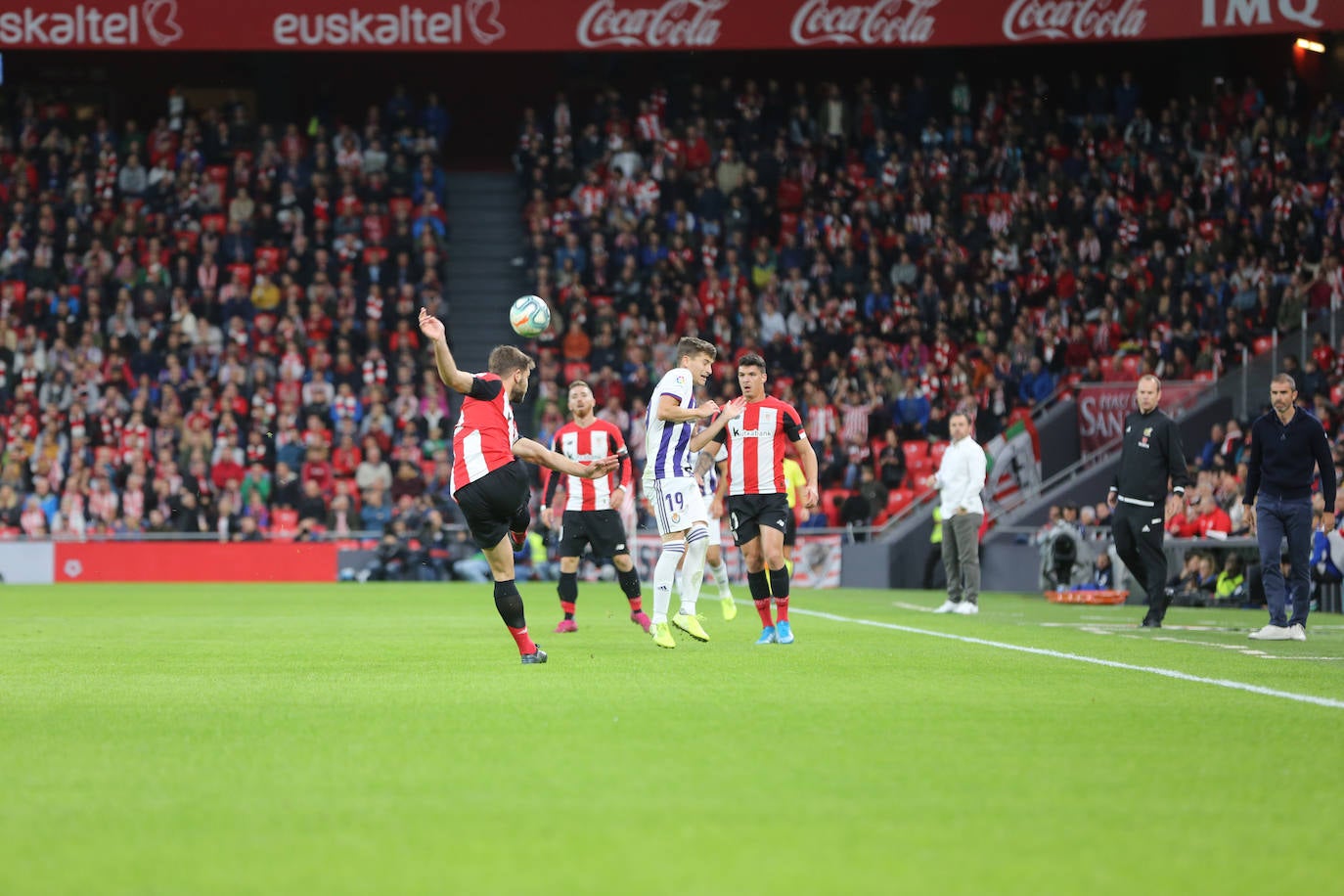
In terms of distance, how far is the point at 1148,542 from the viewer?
50.4 feet

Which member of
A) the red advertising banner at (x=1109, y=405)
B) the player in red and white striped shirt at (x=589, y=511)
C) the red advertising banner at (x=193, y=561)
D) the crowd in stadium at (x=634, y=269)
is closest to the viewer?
the player in red and white striped shirt at (x=589, y=511)

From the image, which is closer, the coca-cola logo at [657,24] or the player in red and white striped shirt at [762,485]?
the player in red and white striped shirt at [762,485]

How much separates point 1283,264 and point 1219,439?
289 inches

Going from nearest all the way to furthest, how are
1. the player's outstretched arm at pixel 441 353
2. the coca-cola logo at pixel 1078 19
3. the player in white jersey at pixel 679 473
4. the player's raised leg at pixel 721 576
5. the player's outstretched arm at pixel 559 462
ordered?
the player's outstretched arm at pixel 441 353
the player's outstretched arm at pixel 559 462
the player in white jersey at pixel 679 473
the player's raised leg at pixel 721 576
the coca-cola logo at pixel 1078 19

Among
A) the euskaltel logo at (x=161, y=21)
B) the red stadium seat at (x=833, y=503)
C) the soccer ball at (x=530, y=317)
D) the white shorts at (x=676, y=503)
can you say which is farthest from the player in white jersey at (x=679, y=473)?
the euskaltel logo at (x=161, y=21)

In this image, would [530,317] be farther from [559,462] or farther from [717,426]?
[717,426]

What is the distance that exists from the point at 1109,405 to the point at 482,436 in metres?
19.2

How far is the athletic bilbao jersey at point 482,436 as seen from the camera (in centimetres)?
1058

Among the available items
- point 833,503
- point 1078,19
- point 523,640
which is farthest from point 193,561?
point 523,640

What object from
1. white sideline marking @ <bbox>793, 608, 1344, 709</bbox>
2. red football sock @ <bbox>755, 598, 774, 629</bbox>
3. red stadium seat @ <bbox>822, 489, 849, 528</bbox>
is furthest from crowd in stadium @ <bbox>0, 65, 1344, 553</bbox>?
red football sock @ <bbox>755, 598, 774, 629</bbox>

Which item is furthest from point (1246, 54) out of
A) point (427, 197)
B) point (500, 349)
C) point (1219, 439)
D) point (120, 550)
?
point (500, 349)

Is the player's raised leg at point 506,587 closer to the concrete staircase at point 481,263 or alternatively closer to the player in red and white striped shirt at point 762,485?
the player in red and white striped shirt at point 762,485

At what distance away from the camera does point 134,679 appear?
10.0m

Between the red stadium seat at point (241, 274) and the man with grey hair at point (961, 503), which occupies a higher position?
the red stadium seat at point (241, 274)
